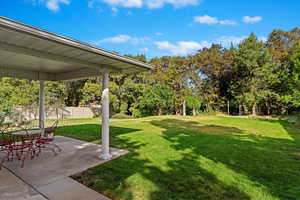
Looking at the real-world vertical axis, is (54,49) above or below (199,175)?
above

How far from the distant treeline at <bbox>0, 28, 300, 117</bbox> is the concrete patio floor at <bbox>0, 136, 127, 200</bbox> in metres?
13.4

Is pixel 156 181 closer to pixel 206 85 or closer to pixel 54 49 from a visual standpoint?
pixel 54 49

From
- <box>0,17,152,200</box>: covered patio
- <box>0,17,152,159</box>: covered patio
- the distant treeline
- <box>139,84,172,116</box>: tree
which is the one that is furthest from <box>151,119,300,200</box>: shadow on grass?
the distant treeline

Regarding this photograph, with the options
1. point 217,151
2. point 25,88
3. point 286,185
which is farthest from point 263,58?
point 25,88

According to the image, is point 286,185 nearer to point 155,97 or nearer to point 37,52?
point 37,52

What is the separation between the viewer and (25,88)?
15172mm

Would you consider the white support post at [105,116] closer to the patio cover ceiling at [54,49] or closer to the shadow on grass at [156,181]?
the patio cover ceiling at [54,49]

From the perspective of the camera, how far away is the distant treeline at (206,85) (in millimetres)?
16625

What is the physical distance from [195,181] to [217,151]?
1.92m

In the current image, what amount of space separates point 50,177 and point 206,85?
19.2 metres

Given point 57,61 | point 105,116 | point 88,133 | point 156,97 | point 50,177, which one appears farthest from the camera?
point 156,97

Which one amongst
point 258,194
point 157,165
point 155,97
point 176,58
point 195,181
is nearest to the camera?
point 258,194

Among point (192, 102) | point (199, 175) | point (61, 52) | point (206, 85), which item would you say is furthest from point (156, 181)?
point (206, 85)

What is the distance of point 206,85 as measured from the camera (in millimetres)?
19875
